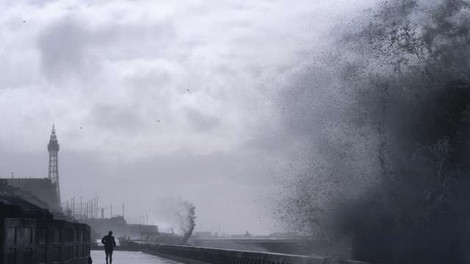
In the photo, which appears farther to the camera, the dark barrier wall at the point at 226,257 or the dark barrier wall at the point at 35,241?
the dark barrier wall at the point at 226,257

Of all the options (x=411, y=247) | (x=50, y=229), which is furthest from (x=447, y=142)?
(x=50, y=229)

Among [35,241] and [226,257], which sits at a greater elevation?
[226,257]

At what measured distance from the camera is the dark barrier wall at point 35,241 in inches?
700

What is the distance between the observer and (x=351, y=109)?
33656 millimetres

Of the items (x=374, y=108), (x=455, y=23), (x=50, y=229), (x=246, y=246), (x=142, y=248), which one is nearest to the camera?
(x=50, y=229)

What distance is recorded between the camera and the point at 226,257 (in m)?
36.6

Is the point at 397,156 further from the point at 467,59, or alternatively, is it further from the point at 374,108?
the point at 467,59

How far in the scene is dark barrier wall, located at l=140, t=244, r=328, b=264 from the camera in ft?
80.5

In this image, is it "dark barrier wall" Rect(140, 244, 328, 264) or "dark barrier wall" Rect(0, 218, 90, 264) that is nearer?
"dark barrier wall" Rect(0, 218, 90, 264)

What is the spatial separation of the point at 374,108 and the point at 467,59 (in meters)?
5.41

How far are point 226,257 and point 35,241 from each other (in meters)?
16.9

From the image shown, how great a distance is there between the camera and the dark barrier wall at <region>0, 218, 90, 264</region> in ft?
58.3

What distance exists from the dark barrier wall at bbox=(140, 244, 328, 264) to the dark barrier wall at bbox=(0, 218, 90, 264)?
21.4 ft

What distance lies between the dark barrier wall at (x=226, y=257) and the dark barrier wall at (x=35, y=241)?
651 cm
